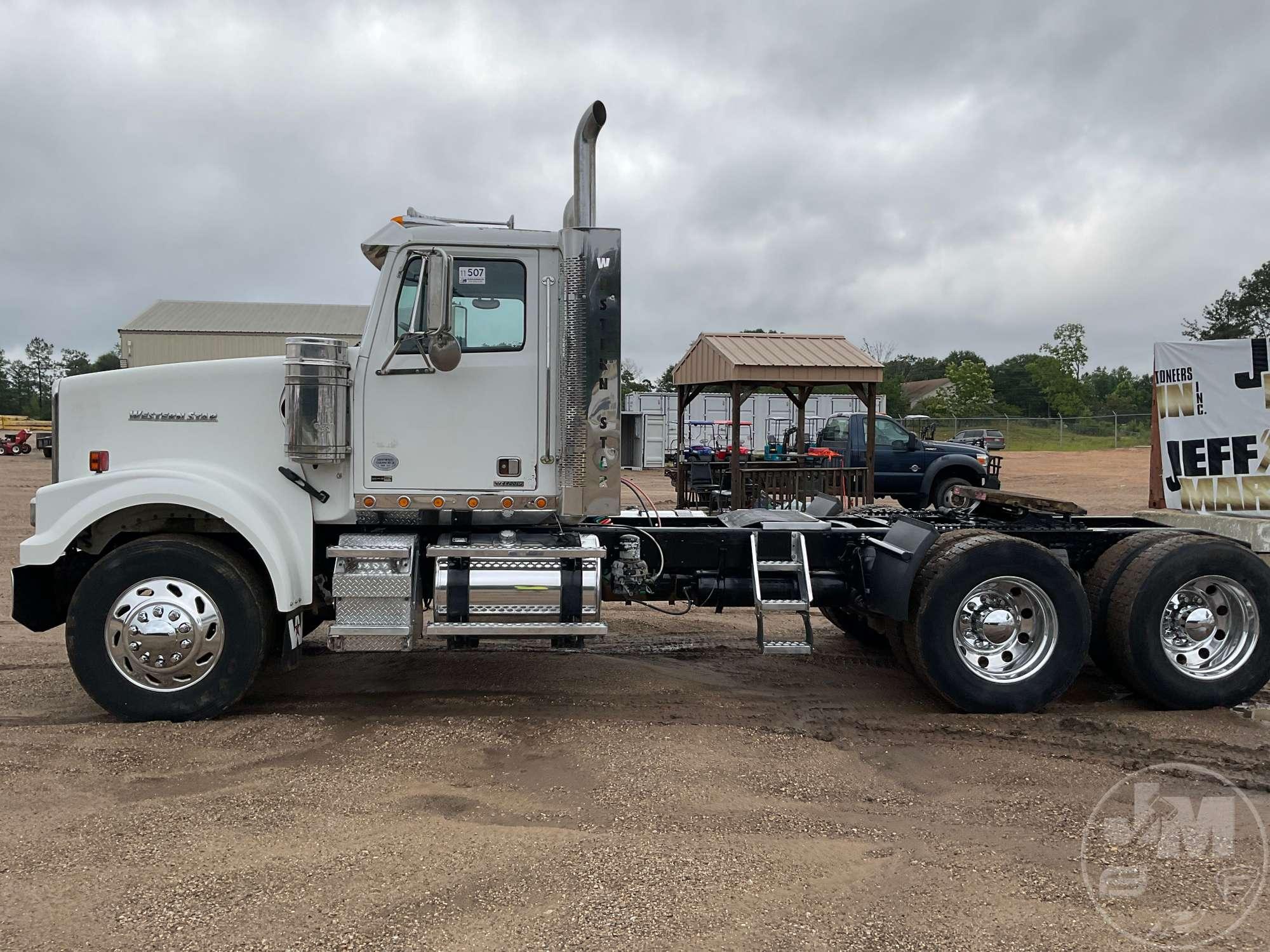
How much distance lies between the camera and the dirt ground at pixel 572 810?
10.2 feet

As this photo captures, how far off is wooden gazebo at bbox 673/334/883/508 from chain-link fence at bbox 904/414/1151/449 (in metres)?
26.8

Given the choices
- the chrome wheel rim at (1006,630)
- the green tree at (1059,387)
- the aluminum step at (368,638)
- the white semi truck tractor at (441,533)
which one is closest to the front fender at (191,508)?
the white semi truck tractor at (441,533)

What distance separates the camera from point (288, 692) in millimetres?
5891

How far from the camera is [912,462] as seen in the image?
18391mm

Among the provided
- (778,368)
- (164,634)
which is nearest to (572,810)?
(164,634)

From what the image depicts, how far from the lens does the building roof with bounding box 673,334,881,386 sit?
15.9 metres

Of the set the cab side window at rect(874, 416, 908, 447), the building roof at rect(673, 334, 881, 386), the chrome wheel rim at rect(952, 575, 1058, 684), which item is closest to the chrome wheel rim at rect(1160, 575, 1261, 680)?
the chrome wheel rim at rect(952, 575, 1058, 684)

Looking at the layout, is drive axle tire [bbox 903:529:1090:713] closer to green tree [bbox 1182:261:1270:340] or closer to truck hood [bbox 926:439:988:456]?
truck hood [bbox 926:439:988:456]

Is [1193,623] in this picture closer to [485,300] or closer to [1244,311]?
[485,300]

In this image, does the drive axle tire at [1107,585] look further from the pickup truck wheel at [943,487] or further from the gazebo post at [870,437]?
the pickup truck wheel at [943,487]

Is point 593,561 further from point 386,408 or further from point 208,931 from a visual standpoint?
point 208,931

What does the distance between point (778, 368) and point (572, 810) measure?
41.8 ft

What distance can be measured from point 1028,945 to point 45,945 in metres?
3.29

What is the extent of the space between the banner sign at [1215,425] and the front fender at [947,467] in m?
8.78
